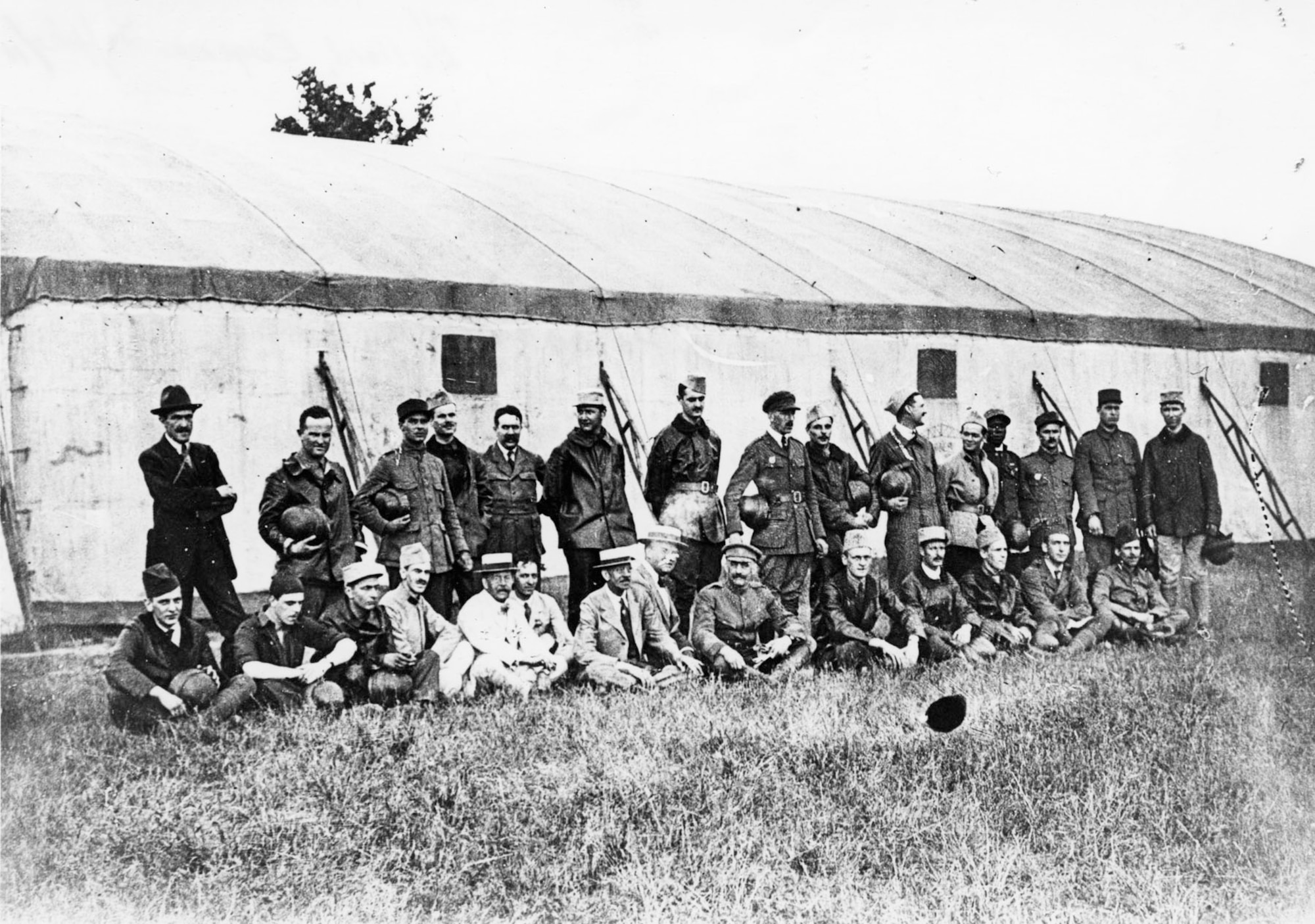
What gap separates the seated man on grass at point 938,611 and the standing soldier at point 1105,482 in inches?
48.7

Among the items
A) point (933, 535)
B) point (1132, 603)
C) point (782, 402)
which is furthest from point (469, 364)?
point (1132, 603)

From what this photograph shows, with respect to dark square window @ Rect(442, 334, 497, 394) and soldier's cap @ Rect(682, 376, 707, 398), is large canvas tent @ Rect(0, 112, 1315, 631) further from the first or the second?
soldier's cap @ Rect(682, 376, 707, 398)

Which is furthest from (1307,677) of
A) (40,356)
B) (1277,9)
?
(40,356)

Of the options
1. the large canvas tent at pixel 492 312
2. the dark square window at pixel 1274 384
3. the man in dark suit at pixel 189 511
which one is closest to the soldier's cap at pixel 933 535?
the large canvas tent at pixel 492 312

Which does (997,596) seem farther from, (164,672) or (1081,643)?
(164,672)

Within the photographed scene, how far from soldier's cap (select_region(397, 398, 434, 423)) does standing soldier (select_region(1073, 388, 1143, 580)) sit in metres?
4.01

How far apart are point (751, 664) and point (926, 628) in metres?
1.05

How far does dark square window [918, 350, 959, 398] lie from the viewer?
25.8 feet

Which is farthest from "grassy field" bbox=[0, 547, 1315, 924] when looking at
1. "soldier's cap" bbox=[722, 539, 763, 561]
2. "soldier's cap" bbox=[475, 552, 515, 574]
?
"soldier's cap" bbox=[722, 539, 763, 561]

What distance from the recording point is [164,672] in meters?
4.89

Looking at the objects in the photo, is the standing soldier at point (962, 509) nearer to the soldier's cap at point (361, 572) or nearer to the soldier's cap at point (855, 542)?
the soldier's cap at point (855, 542)

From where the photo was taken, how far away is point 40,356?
5.35 m

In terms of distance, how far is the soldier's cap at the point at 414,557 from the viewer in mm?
5531

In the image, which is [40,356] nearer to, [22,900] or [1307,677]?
[22,900]
